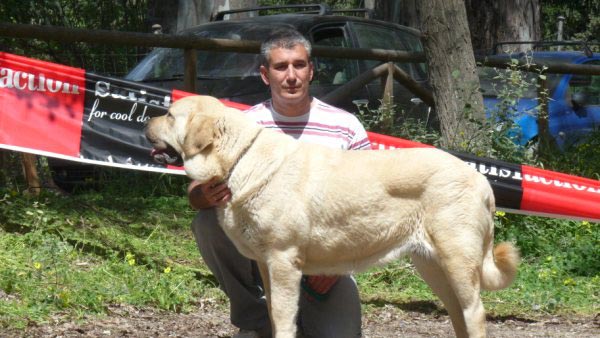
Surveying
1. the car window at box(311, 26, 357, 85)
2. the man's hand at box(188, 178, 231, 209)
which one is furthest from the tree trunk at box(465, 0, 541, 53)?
the man's hand at box(188, 178, 231, 209)

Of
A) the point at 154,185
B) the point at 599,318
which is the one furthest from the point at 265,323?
the point at 154,185

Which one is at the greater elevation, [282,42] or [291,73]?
[282,42]

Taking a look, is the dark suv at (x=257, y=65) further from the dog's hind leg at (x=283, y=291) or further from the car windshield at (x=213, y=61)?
the dog's hind leg at (x=283, y=291)

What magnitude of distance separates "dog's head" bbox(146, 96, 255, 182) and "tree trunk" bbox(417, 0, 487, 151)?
472cm

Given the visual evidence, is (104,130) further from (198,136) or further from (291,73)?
(198,136)

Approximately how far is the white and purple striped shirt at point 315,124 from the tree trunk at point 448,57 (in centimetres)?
388

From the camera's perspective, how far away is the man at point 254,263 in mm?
A: 5152

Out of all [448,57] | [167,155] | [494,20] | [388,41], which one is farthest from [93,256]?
[494,20]

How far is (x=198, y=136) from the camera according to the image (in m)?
4.66

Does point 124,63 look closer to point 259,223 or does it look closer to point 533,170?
point 533,170

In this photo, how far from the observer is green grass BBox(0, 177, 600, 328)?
6320mm

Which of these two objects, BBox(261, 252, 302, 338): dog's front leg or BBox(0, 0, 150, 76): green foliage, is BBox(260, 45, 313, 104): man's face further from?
BBox(0, 0, 150, 76): green foliage

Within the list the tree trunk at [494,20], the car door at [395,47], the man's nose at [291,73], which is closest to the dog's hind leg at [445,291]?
the man's nose at [291,73]

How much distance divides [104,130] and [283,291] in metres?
3.47
